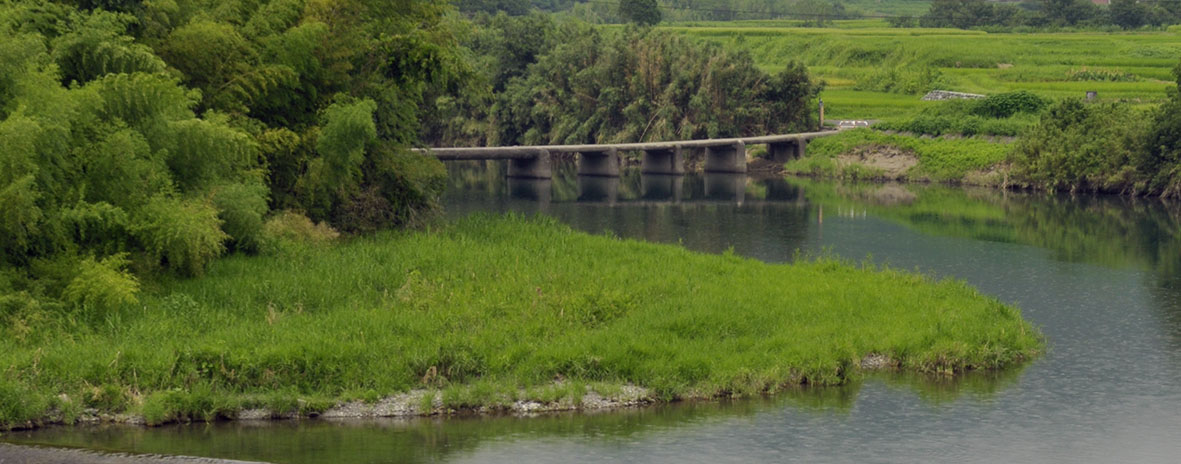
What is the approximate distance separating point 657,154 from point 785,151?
9.42m

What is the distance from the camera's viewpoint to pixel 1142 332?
40.2m

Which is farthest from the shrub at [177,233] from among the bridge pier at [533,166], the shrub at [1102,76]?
the shrub at [1102,76]

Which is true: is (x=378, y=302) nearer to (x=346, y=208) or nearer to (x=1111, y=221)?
(x=346, y=208)

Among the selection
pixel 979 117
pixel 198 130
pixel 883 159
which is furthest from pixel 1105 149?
pixel 198 130

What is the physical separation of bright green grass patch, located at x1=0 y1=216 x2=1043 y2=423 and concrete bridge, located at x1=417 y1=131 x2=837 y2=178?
50162mm

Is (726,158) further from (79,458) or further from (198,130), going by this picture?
(79,458)

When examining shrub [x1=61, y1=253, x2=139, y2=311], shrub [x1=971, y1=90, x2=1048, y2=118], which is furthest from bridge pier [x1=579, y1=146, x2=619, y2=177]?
Answer: shrub [x1=61, y1=253, x2=139, y2=311]

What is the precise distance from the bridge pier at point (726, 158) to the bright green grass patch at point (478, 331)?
5910 centimetres

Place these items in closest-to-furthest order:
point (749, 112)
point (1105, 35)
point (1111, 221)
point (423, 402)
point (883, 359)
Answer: point (423, 402), point (883, 359), point (1111, 221), point (749, 112), point (1105, 35)

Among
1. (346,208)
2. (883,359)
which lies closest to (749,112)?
(346,208)

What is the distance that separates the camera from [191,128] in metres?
35.4

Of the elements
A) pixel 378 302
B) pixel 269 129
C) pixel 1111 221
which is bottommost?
pixel 1111 221

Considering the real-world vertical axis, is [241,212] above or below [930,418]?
above

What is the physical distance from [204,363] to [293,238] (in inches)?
471
